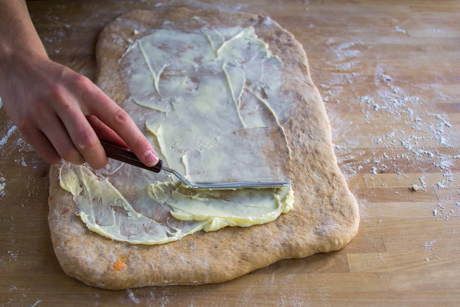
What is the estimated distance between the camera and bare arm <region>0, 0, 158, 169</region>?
999 mm

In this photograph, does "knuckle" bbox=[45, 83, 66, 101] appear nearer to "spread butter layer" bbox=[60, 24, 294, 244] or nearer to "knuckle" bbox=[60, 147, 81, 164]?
"knuckle" bbox=[60, 147, 81, 164]

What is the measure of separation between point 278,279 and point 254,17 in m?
1.36

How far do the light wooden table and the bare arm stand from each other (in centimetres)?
33

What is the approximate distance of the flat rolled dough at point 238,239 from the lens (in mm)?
1035

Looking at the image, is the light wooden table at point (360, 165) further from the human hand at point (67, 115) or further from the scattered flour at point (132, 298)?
the human hand at point (67, 115)

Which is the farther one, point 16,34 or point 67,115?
point 16,34

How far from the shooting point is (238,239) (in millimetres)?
1102

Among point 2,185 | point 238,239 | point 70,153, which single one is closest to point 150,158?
point 70,153

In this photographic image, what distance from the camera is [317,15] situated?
78.5 inches

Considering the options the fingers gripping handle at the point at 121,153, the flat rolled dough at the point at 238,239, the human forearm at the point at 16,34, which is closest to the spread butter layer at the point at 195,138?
the flat rolled dough at the point at 238,239

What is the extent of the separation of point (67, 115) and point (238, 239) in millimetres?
627

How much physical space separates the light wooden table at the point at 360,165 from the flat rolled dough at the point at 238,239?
1.9 inches

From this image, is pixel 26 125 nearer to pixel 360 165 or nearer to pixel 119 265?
pixel 119 265

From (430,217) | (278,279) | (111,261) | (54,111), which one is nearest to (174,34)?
(54,111)
